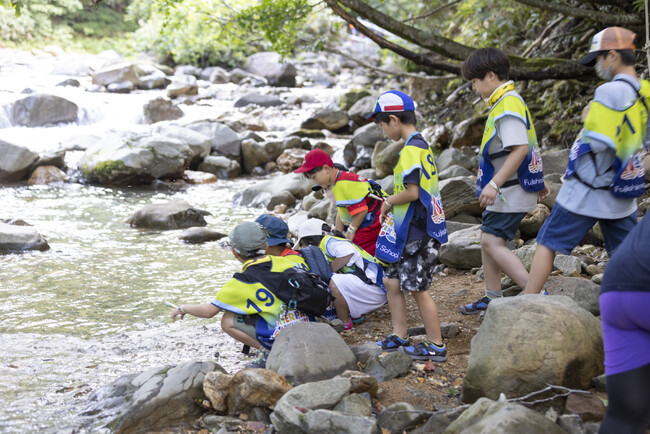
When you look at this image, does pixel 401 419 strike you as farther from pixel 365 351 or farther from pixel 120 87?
pixel 120 87

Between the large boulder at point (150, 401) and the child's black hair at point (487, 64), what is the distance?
2392mm

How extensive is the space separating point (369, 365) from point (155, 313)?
2365mm

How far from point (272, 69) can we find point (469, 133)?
1825 centimetres

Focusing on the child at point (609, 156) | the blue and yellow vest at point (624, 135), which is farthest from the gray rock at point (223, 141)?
the blue and yellow vest at point (624, 135)

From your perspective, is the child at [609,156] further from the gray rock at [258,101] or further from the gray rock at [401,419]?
the gray rock at [258,101]

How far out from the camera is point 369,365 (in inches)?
132

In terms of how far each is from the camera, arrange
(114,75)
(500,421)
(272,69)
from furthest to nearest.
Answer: (272,69), (114,75), (500,421)

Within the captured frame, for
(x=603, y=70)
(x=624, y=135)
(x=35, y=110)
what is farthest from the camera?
(x=35, y=110)

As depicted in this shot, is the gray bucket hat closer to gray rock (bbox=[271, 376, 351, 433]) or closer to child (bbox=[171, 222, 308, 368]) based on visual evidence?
child (bbox=[171, 222, 308, 368])

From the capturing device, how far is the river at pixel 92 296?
11.9 feet

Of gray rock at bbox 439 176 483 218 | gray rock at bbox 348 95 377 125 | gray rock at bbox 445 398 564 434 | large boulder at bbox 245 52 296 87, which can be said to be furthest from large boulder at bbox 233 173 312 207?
large boulder at bbox 245 52 296 87

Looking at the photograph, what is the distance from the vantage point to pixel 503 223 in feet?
12.3

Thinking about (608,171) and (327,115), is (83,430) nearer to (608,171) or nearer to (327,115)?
(608,171)

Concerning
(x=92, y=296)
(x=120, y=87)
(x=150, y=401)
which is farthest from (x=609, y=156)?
(x=120, y=87)
